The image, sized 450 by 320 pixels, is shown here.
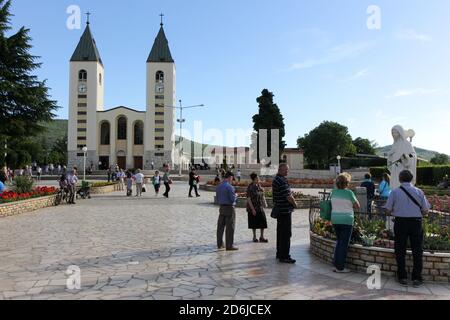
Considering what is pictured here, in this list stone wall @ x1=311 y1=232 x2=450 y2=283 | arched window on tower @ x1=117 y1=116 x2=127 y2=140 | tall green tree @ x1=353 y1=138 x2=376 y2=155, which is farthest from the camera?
tall green tree @ x1=353 y1=138 x2=376 y2=155

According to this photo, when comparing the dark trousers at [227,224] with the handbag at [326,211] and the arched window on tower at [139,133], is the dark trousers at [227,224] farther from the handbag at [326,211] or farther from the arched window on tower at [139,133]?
the arched window on tower at [139,133]

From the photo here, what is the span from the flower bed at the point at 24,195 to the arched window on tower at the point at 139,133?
56.1 m

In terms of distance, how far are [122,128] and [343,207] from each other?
72.4 meters

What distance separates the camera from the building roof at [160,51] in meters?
74.6

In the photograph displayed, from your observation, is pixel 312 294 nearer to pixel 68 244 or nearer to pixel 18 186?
pixel 68 244

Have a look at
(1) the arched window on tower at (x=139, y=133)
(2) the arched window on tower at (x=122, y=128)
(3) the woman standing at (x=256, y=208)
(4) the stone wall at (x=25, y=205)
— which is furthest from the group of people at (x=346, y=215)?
(2) the arched window on tower at (x=122, y=128)

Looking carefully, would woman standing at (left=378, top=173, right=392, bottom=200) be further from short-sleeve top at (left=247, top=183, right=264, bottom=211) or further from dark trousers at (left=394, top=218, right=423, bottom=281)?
dark trousers at (left=394, top=218, right=423, bottom=281)

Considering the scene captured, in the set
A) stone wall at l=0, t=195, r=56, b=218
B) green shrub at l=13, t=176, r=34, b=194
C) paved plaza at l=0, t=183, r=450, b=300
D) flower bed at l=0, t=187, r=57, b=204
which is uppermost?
green shrub at l=13, t=176, r=34, b=194

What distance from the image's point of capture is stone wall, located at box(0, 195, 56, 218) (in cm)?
1458

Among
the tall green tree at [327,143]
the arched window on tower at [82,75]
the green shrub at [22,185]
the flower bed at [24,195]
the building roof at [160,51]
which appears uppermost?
the building roof at [160,51]

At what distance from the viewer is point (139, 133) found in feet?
250

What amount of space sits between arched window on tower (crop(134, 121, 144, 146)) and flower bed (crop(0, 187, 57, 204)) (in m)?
56.1

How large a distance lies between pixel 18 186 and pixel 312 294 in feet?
53.4

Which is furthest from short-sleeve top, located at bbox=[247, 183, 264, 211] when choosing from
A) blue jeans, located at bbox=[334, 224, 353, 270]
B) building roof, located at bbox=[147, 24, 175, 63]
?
building roof, located at bbox=[147, 24, 175, 63]
